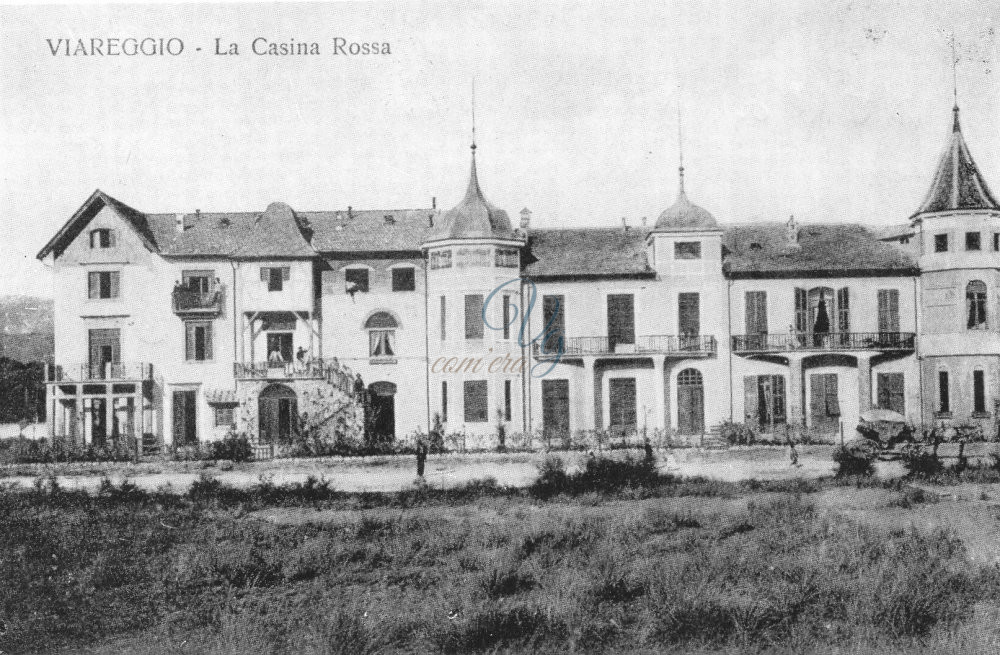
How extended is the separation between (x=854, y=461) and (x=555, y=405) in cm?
1083

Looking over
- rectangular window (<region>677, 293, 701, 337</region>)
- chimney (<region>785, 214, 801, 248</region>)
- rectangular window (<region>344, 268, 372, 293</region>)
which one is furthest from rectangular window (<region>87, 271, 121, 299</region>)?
chimney (<region>785, 214, 801, 248</region>)

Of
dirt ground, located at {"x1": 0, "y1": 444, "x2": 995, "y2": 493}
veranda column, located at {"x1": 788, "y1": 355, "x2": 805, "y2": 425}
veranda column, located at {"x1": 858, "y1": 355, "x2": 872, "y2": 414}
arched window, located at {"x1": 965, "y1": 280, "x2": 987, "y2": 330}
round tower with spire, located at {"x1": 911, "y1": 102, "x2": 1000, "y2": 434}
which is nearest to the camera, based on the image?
dirt ground, located at {"x1": 0, "y1": 444, "x2": 995, "y2": 493}

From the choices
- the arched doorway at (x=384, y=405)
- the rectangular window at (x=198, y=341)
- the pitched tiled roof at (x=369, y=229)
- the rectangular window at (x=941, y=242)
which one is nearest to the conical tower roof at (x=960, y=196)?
the rectangular window at (x=941, y=242)

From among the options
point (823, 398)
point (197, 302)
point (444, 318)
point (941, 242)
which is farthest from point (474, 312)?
point (941, 242)

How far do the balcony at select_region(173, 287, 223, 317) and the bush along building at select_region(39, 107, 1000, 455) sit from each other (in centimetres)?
7

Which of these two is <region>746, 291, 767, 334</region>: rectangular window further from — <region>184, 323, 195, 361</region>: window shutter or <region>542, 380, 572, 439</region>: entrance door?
<region>184, 323, 195, 361</region>: window shutter

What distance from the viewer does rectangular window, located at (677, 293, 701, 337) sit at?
1093 inches

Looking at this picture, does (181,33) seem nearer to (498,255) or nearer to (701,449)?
(498,255)

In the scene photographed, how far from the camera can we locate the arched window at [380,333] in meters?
28.1

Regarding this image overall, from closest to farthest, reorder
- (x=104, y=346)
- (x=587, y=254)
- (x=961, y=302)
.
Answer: (x=961, y=302), (x=104, y=346), (x=587, y=254)

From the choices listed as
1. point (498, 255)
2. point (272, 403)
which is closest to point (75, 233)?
point (272, 403)

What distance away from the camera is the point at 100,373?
88.0 ft

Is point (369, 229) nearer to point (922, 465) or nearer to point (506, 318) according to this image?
point (506, 318)

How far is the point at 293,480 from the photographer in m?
20.2
